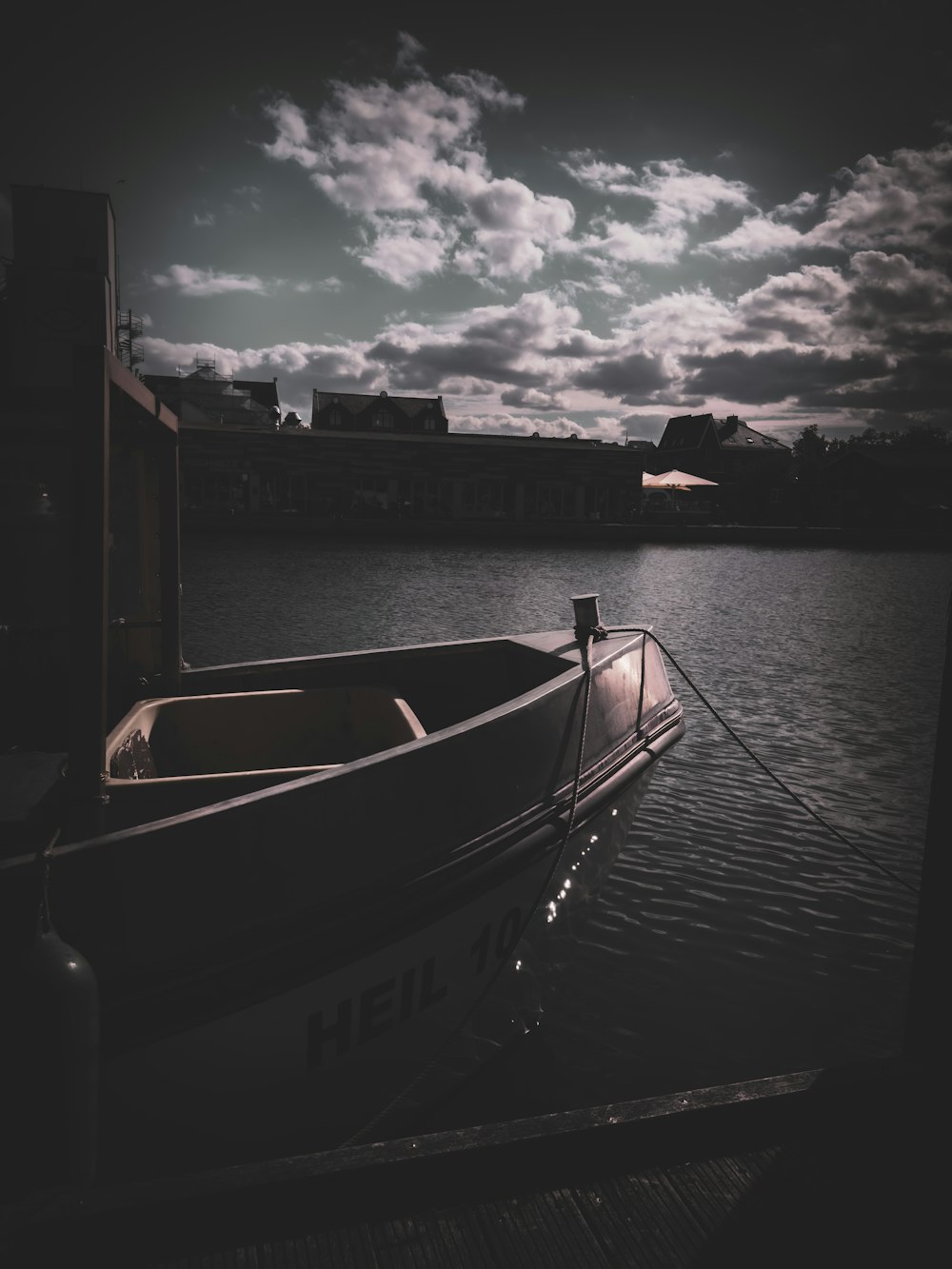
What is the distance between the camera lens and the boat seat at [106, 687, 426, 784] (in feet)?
14.4

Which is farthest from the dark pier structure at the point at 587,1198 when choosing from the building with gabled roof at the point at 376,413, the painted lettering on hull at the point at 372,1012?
the building with gabled roof at the point at 376,413

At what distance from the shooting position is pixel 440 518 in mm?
45938

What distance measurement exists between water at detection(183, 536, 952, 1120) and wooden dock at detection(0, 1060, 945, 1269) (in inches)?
64.6

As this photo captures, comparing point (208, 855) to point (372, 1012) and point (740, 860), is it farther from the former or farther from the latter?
point (740, 860)

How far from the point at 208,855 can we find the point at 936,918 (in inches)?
95.8

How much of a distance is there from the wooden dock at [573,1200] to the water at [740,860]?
1.64 m

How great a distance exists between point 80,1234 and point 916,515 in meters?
64.6

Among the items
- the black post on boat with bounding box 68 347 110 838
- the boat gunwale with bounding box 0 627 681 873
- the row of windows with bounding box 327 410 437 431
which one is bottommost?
the boat gunwale with bounding box 0 627 681 873

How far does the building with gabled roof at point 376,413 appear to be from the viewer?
64.1m

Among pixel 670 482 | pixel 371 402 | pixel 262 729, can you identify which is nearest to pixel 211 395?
pixel 371 402

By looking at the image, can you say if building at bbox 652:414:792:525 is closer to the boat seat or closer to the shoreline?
the shoreline

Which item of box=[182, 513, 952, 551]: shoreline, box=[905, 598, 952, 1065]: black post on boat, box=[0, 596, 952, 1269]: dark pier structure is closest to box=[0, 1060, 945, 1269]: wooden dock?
box=[0, 596, 952, 1269]: dark pier structure

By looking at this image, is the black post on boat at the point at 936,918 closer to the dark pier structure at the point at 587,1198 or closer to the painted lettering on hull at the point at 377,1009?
the dark pier structure at the point at 587,1198

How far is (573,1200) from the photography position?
2.12 metres
